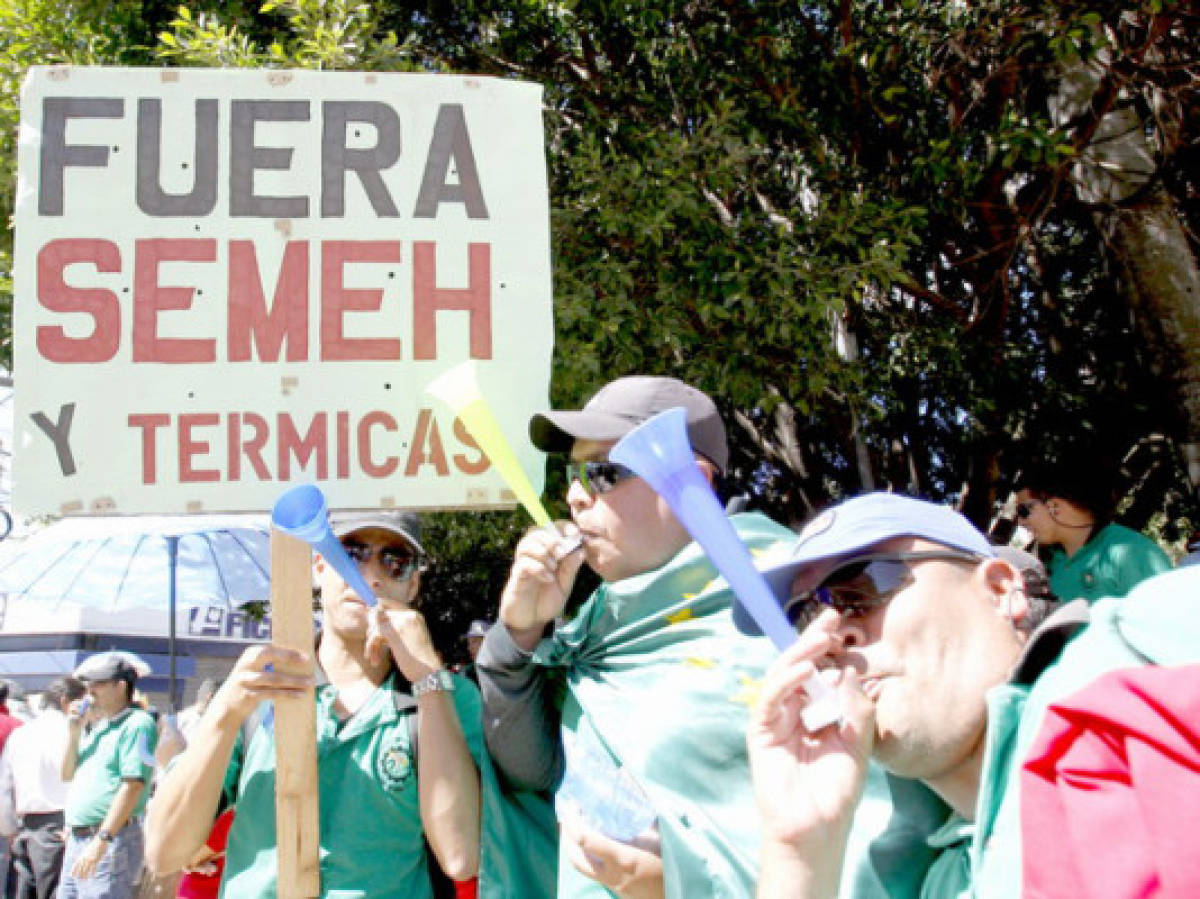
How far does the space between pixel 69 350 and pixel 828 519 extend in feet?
5.60

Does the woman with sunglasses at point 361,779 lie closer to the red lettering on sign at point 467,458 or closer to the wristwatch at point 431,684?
the wristwatch at point 431,684

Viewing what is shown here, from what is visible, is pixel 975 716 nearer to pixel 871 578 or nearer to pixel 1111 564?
pixel 871 578

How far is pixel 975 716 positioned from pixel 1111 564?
3.74 meters

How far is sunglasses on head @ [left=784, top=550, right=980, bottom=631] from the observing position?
1702mm

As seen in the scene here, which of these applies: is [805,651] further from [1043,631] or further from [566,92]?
[566,92]

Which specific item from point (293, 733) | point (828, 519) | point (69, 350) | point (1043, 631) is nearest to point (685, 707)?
point (828, 519)

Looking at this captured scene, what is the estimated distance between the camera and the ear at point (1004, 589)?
1.71 m

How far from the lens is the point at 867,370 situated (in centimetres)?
735

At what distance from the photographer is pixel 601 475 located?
2531 millimetres

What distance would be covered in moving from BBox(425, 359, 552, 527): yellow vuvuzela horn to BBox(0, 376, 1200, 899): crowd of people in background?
0.10 metres

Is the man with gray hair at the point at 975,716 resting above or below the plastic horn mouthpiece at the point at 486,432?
below

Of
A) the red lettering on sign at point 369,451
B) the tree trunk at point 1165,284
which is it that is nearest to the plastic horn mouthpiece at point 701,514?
the red lettering on sign at point 369,451

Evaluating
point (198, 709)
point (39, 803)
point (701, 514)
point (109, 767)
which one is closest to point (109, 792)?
point (109, 767)

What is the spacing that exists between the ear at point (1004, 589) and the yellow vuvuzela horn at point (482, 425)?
3.07 ft
